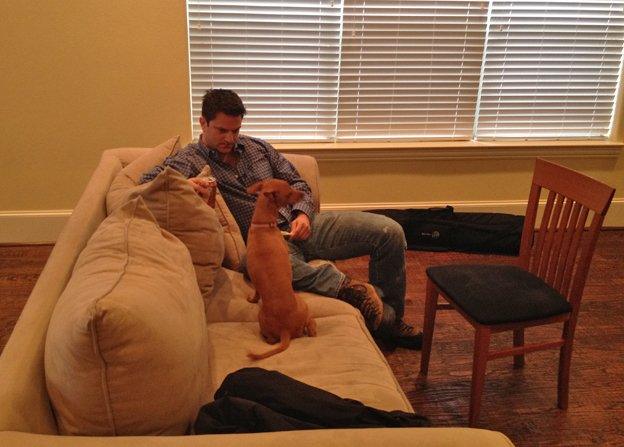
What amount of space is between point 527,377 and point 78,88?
2.76m

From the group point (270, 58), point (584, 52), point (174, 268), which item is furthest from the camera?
point (584, 52)

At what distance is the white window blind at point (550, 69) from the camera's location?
3836 millimetres

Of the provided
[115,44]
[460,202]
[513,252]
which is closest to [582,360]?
[513,252]

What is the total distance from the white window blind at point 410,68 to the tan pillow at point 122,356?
8.94 feet

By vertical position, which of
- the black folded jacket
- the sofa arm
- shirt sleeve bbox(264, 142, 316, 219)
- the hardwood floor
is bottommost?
the hardwood floor

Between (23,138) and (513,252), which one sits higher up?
(23,138)

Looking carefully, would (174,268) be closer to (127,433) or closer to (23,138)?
(127,433)

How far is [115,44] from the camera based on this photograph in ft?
11.2

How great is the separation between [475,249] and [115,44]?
2.39 metres

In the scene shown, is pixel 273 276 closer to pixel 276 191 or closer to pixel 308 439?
pixel 276 191

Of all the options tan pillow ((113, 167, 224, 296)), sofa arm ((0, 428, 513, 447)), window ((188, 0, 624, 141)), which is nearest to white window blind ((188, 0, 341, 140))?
window ((188, 0, 624, 141))

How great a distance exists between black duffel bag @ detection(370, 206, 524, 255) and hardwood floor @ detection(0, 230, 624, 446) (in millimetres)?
454

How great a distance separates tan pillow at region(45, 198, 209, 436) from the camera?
1.07 m

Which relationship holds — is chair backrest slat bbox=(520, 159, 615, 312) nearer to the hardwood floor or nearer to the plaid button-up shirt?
the hardwood floor
